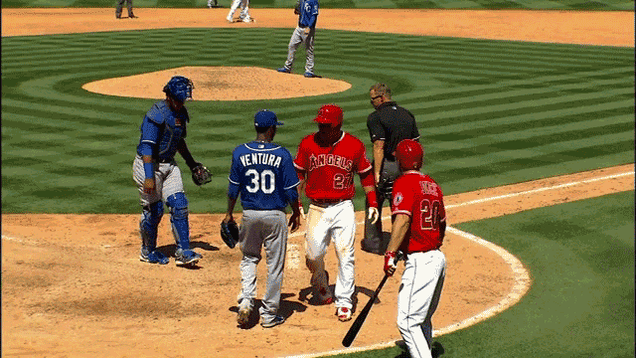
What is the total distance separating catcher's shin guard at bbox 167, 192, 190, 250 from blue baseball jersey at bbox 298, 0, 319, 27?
1398 cm

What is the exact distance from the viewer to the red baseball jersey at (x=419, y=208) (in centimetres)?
706

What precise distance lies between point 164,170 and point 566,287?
4534 mm

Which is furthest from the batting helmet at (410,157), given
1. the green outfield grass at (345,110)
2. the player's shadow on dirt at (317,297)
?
the green outfield grass at (345,110)

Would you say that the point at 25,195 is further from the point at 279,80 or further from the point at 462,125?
the point at 279,80

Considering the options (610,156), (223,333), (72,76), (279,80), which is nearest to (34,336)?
(223,333)

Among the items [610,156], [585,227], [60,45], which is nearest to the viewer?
[585,227]

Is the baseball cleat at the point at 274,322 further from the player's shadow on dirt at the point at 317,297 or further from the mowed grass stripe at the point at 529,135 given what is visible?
the mowed grass stripe at the point at 529,135

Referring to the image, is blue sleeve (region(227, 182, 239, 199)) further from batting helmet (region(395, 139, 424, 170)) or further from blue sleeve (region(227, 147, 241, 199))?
batting helmet (region(395, 139, 424, 170))

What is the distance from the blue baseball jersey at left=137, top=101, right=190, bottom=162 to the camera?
9875 millimetres

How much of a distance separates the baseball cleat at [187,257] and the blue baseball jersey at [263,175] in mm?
1896

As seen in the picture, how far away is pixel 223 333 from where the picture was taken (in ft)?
27.6

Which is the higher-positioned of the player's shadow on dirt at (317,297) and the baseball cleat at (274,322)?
the baseball cleat at (274,322)

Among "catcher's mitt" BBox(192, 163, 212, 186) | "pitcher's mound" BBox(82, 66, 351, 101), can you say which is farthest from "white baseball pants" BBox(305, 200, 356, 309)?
"pitcher's mound" BBox(82, 66, 351, 101)

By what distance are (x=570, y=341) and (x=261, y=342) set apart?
9.13ft
